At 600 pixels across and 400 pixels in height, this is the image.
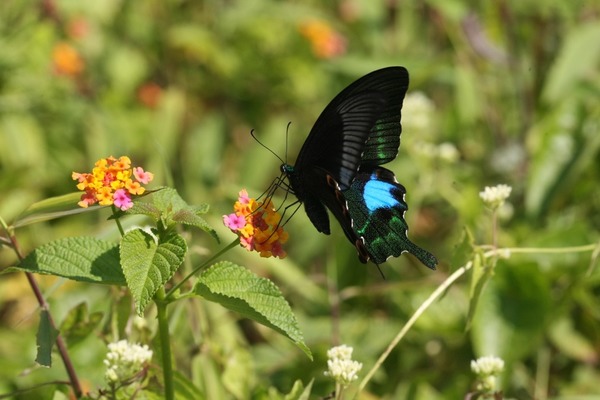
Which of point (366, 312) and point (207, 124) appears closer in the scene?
point (366, 312)

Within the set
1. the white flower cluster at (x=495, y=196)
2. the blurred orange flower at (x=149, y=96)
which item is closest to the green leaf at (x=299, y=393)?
the white flower cluster at (x=495, y=196)

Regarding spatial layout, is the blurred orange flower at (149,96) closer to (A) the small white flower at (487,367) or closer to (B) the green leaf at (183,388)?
(B) the green leaf at (183,388)

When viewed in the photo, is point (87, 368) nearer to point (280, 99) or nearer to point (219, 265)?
point (219, 265)

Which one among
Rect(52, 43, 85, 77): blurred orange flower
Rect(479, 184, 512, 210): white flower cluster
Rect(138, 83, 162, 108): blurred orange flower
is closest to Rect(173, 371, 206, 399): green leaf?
Rect(479, 184, 512, 210): white flower cluster

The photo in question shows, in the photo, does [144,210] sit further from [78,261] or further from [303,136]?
[303,136]

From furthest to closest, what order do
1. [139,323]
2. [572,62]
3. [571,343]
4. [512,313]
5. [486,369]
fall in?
[572,62], [571,343], [512,313], [139,323], [486,369]

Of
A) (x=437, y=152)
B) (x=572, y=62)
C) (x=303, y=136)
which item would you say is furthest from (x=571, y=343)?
(x=303, y=136)

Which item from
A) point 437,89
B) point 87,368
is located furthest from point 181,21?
point 87,368
